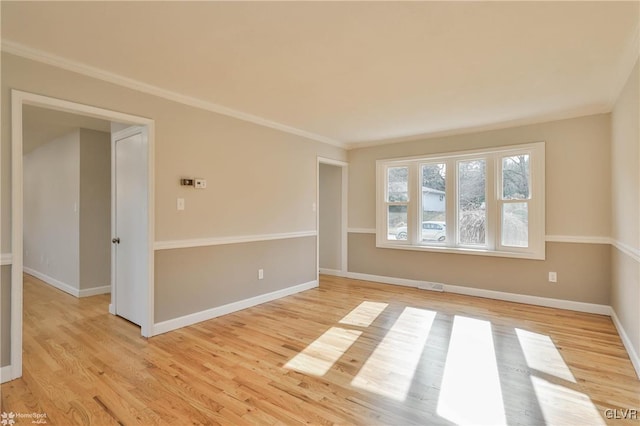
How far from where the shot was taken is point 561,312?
3883mm

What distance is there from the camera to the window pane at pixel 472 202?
4672 millimetres

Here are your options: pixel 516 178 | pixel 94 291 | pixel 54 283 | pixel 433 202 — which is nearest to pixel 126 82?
pixel 94 291

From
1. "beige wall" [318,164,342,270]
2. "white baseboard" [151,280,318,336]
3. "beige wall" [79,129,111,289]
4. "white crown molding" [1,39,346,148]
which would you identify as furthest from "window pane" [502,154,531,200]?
"beige wall" [79,129,111,289]

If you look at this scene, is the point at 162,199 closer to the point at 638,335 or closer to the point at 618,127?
the point at 638,335

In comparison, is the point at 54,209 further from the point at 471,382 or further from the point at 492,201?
the point at 492,201

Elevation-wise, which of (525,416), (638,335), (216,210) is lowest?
(525,416)

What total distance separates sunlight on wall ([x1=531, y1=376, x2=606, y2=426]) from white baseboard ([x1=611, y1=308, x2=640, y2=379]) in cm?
73

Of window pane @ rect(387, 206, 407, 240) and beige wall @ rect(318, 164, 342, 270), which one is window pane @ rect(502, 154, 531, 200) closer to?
window pane @ rect(387, 206, 407, 240)

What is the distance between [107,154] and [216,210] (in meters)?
2.63

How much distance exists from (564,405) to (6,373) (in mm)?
3891

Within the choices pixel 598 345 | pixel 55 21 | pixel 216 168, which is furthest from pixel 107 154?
pixel 598 345

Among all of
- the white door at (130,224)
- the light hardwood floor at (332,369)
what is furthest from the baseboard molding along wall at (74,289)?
the white door at (130,224)

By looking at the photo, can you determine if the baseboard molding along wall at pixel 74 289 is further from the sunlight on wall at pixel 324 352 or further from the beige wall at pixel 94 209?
the sunlight on wall at pixel 324 352

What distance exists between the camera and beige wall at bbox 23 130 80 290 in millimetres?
4809
